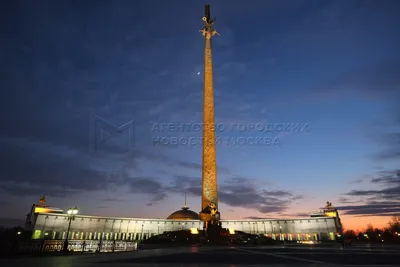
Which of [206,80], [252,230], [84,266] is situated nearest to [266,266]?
[84,266]

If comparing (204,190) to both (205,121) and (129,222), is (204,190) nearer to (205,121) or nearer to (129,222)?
(205,121)

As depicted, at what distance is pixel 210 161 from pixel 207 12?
32.7 meters

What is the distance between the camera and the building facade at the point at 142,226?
5150cm

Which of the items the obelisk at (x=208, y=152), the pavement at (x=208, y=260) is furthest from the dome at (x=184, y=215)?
the pavement at (x=208, y=260)

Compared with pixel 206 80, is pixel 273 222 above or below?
below

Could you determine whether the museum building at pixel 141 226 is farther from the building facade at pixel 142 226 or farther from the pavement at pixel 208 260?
the pavement at pixel 208 260

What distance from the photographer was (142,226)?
5550cm

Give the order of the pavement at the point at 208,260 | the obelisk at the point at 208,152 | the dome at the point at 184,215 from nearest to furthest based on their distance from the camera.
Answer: the pavement at the point at 208,260 < the obelisk at the point at 208,152 < the dome at the point at 184,215

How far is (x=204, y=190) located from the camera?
128ft

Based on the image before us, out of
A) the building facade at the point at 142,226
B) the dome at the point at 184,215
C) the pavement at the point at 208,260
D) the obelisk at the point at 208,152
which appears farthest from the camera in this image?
the dome at the point at 184,215

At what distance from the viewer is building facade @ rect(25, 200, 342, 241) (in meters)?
51.5

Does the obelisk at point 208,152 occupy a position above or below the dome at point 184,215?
above

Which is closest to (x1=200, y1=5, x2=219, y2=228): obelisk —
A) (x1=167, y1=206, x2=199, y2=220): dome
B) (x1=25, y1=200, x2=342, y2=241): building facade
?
(x1=25, y1=200, x2=342, y2=241): building facade

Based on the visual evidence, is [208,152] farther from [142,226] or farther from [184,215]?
[142,226]
